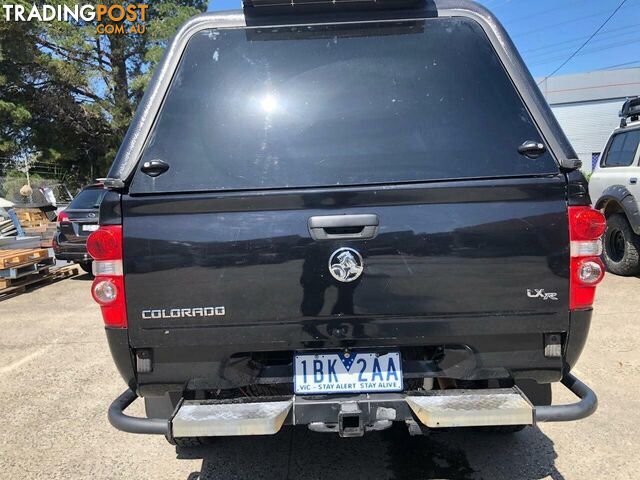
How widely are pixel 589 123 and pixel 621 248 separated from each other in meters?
31.0

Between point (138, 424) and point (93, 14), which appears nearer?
point (138, 424)

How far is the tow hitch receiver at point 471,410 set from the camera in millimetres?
2059

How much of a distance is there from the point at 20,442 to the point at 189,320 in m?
2.03

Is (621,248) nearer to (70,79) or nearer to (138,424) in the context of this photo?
(138,424)

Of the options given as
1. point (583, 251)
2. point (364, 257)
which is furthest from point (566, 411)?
point (364, 257)

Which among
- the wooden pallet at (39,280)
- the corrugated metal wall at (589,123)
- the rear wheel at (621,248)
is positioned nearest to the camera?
the rear wheel at (621,248)

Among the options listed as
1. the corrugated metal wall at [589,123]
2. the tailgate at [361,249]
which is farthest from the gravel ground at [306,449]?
the corrugated metal wall at [589,123]

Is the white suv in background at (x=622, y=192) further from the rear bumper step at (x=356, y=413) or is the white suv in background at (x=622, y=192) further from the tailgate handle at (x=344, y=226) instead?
the tailgate handle at (x=344, y=226)

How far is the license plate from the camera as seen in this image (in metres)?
2.23

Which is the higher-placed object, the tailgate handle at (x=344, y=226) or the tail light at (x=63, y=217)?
the tailgate handle at (x=344, y=226)

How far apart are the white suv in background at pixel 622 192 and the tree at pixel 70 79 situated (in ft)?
52.6

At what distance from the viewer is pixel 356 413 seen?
2.10m

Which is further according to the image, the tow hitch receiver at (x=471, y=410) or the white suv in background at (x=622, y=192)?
the white suv in background at (x=622, y=192)

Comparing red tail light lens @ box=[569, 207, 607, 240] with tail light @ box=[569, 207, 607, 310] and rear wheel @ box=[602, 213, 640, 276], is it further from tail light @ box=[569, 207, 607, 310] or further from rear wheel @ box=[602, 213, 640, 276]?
rear wheel @ box=[602, 213, 640, 276]
